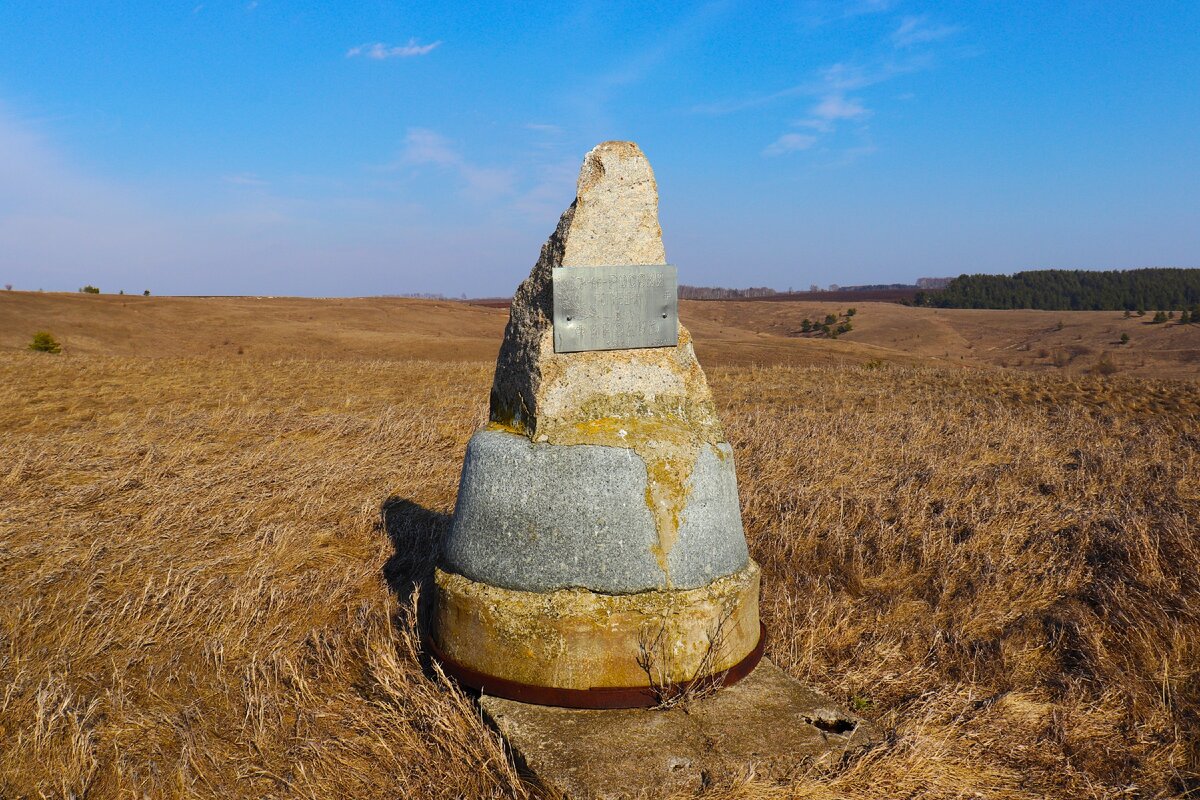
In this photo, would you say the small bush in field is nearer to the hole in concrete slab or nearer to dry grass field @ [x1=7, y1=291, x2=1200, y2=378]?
dry grass field @ [x1=7, y1=291, x2=1200, y2=378]

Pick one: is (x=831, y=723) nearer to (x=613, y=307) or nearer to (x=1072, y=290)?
(x=613, y=307)

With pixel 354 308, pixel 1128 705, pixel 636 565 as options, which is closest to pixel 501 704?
pixel 636 565

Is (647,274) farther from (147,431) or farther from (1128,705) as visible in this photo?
(147,431)

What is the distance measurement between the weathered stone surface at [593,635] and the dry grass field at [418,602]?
314mm

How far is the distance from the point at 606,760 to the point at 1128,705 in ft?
8.59

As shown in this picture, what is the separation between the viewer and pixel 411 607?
4242 millimetres

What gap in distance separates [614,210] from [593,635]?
1.95 meters

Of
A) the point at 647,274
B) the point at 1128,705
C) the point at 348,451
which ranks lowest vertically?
the point at 1128,705

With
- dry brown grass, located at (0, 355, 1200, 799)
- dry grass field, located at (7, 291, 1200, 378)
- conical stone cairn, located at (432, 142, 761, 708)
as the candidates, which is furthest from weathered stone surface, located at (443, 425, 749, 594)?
dry grass field, located at (7, 291, 1200, 378)

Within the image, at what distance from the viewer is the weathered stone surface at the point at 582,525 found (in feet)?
10.8

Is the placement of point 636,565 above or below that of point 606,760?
above

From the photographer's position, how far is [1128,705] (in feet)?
11.7

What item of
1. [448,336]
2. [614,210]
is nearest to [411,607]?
[614,210]

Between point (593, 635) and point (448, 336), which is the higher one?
point (448, 336)
